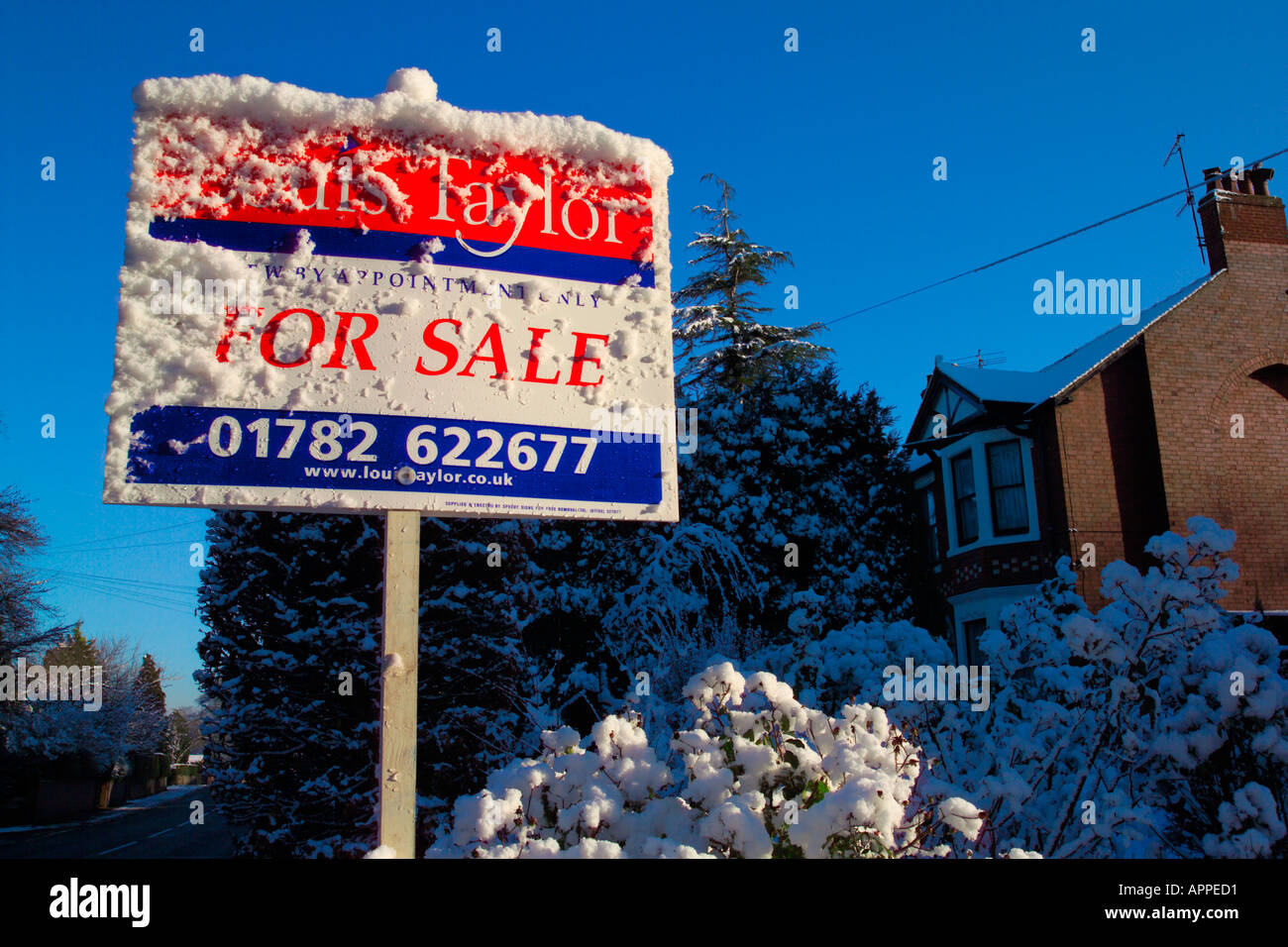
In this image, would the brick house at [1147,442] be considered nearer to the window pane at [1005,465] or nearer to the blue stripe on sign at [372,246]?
the window pane at [1005,465]

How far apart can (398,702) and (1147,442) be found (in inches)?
699

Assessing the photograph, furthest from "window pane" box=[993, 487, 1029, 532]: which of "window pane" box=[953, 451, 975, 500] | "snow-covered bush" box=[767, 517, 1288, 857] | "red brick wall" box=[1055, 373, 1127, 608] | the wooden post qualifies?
the wooden post

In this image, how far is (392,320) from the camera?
3670 millimetres

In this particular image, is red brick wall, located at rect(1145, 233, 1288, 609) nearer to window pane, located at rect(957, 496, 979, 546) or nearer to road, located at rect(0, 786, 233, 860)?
window pane, located at rect(957, 496, 979, 546)

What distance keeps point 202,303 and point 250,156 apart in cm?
71

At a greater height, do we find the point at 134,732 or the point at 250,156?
the point at 250,156

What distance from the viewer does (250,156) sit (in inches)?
148

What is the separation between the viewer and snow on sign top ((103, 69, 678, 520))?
11.3 feet

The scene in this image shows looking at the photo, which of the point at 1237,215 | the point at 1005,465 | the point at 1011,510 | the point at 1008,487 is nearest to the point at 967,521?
the point at 1011,510
